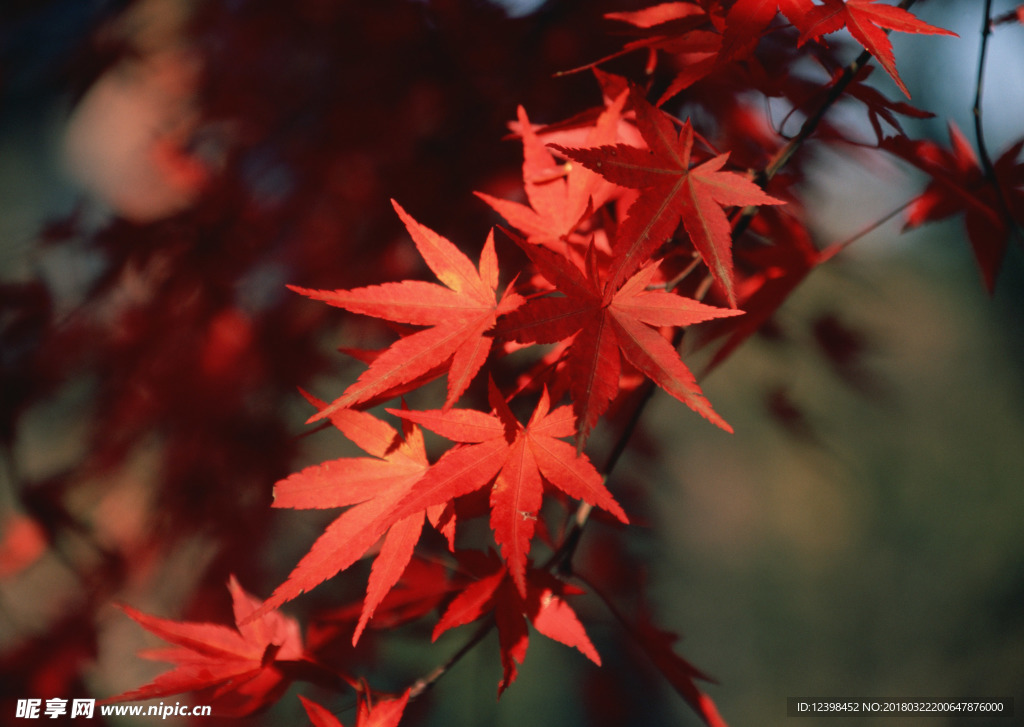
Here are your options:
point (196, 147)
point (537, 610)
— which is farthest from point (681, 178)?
point (196, 147)

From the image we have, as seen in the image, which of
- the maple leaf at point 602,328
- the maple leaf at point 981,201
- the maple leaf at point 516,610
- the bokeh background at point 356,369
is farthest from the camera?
the bokeh background at point 356,369

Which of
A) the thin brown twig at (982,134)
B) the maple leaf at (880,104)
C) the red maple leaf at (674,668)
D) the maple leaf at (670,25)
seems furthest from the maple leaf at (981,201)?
the red maple leaf at (674,668)

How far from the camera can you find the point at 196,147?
1.05 m

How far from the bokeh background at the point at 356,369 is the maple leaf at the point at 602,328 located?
0.58 metres

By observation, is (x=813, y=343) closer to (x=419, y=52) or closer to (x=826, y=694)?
(x=826, y=694)

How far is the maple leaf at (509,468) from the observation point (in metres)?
0.30

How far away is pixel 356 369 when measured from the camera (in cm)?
120

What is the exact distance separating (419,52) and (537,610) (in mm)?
850

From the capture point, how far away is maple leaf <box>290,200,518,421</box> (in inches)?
11.9

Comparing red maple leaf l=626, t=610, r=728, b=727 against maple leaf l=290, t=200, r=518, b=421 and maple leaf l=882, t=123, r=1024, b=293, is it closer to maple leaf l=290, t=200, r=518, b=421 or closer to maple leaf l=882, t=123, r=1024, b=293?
maple leaf l=290, t=200, r=518, b=421

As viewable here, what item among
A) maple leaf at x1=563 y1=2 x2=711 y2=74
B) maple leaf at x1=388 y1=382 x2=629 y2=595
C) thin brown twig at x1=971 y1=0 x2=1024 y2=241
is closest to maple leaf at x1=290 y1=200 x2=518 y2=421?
maple leaf at x1=388 y1=382 x2=629 y2=595

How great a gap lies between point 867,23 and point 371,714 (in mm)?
596

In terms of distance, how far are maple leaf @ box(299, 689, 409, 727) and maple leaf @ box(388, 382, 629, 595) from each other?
0.17m

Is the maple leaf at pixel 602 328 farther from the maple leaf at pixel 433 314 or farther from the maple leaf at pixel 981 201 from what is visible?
the maple leaf at pixel 981 201
